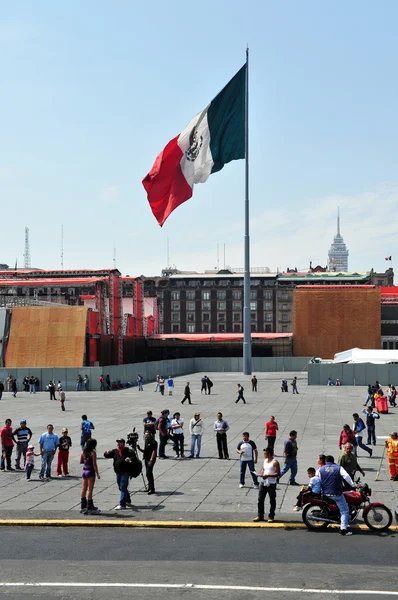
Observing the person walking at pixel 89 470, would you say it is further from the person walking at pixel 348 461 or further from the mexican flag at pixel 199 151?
the mexican flag at pixel 199 151

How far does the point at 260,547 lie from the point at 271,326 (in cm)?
13382

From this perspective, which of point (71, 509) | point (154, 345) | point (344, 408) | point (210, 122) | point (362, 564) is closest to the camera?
point (362, 564)

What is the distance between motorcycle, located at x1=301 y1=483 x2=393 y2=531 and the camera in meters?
15.4

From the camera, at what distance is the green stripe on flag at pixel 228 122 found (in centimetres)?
5522

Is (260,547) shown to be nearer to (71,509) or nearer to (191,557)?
(191,557)

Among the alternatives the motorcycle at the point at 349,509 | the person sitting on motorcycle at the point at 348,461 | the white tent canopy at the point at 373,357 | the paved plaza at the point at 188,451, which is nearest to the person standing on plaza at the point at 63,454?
the paved plaza at the point at 188,451

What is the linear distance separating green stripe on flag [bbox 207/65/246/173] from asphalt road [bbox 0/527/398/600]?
41424 millimetres

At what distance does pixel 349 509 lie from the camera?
15781 millimetres

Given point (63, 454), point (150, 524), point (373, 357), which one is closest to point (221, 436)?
point (63, 454)

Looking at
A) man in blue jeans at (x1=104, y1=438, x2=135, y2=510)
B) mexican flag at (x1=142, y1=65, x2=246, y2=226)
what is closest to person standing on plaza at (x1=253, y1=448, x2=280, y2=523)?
man in blue jeans at (x1=104, y1=438, x2=135, y2=510)

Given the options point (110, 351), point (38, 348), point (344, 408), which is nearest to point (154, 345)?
point (110, 351)

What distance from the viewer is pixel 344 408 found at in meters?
44.4

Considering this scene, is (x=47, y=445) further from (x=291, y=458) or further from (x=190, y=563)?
(x=190, y=563)

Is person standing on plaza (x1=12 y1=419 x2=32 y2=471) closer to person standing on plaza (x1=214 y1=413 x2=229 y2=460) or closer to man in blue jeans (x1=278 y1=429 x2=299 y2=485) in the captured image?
person standing on plaza (x1=214 y1=413 x2=229 y2=460)
